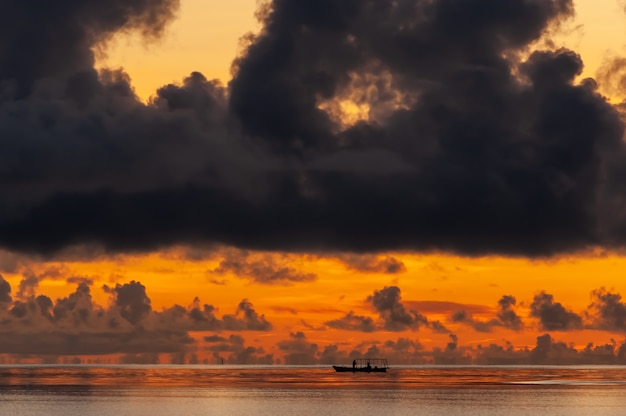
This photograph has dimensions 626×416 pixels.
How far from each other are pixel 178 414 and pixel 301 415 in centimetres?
2315

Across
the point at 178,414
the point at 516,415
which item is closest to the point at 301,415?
the point at 178,414

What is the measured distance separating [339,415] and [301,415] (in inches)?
283

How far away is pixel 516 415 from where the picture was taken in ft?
655

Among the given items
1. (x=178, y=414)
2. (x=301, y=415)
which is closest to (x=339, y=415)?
(x=301, y=415)

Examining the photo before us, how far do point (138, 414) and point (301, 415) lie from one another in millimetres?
30631

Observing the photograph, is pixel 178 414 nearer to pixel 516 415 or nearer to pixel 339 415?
pixel 339 415

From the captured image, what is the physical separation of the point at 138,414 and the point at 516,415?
2795 inches

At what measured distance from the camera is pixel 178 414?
199750 mm

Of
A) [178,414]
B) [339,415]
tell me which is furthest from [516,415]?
[178,414]

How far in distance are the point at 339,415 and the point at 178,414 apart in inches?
1191

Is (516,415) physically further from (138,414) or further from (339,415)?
(138,414)

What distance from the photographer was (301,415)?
198625mm

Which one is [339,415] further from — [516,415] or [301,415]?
[516,415]
